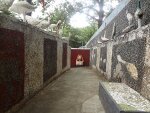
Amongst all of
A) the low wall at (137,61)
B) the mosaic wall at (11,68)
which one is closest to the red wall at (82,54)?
the low wall at (137,61)

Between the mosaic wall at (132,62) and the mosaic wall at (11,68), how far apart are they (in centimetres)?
277

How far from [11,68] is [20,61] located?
639 mm

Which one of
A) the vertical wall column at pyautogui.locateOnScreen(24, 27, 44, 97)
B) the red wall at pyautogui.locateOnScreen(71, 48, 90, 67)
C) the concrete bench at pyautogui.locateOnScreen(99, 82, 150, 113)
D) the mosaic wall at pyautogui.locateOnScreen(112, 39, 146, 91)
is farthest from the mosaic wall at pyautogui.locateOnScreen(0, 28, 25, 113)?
the red wall at pyautogui.locateOnScreen(71, 48, 90, 67)

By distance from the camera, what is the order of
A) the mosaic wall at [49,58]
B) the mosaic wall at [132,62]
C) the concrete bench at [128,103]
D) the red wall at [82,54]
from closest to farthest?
1. the concrete bench at [128,103]
2. the mosaic wall at [132,62]
3. the mosaic wall at [49,58]
4. the red wall at [82,54]

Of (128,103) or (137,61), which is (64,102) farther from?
(128,103)

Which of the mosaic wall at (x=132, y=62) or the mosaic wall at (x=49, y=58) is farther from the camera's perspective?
the mosaic wall at (x=49, y=58)

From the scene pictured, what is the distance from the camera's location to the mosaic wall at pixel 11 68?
4853 mm

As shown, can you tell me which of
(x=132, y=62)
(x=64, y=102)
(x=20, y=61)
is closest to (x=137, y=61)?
(x=132, y=62)

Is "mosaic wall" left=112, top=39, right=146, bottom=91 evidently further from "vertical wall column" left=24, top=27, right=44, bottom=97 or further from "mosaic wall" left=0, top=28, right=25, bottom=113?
"mosaic wall" left=0, top=28, right=25, bottom=113

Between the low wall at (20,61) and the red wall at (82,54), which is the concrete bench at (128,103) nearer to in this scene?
the low wall at (20,61)

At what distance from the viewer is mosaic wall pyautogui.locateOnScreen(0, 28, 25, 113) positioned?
15.9ft

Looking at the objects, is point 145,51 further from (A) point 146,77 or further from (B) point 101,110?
(B) point 101,110

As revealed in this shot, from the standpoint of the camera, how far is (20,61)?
5.95 metres

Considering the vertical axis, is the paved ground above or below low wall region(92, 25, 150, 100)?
below
